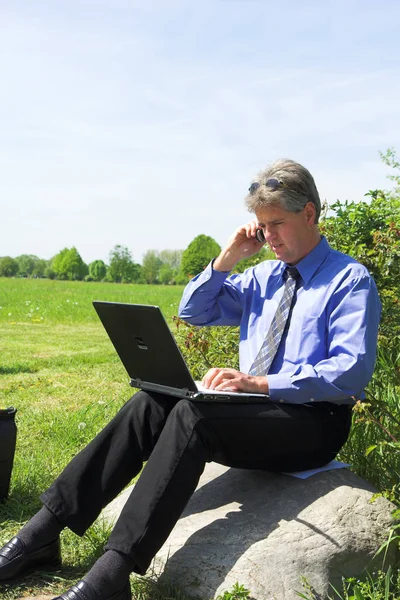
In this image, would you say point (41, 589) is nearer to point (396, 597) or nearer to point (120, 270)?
point (396, 597)

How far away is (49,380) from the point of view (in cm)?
825

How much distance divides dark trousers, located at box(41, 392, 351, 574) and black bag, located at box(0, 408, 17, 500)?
802mm

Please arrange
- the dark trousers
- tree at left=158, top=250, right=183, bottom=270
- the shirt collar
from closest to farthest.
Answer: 1. the dark trousers
2. the shirt collar
3. tree at left=158, top=250, right=183, bottom=270

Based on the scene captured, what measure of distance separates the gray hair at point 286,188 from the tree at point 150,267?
347 ft

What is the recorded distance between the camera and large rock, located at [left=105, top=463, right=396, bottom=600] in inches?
114

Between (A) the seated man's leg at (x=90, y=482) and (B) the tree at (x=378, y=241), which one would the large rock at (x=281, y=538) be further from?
(B) the tree at (x=378, y=241)

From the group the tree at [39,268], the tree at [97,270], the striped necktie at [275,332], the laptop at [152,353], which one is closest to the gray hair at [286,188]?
the striped necktie at [275,332]

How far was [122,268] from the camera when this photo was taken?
111125mm

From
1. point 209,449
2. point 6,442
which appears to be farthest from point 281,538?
point 6,442

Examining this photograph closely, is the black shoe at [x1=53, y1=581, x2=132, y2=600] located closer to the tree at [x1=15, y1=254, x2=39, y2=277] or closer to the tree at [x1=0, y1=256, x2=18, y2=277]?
the tree at [x1=0, y1=256, x2=18, y2=277]

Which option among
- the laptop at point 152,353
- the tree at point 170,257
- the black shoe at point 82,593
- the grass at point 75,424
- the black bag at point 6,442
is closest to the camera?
the black shoe at point 82,593

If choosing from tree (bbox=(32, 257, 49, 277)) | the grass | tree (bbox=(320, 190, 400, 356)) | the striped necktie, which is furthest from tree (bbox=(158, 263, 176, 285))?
the striped necktie

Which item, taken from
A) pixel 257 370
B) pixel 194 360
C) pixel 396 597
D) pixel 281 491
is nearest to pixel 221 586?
pixel 281 491

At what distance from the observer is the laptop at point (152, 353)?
3.04 m
